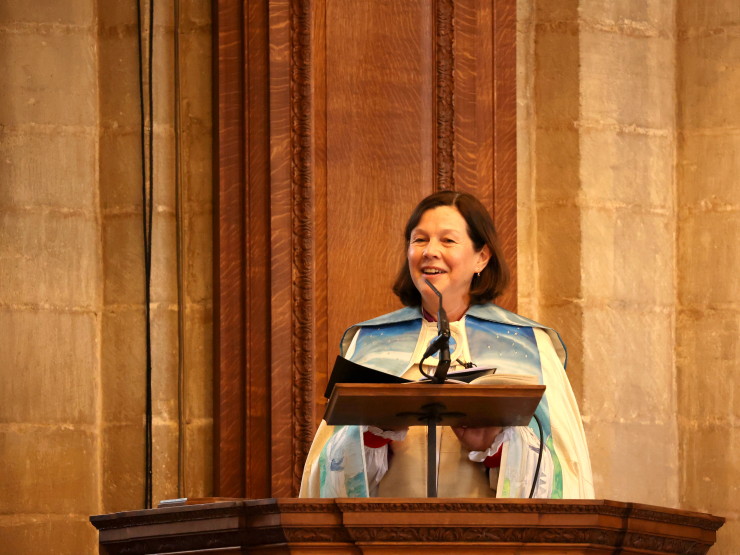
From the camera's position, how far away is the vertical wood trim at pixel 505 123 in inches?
203

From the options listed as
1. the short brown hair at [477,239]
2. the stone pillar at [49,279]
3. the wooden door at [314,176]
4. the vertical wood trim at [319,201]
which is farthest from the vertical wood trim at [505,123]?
the stone pillar at [49,279]

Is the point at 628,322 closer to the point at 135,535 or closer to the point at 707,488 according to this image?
the point at 707,488

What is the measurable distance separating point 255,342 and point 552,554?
241cm

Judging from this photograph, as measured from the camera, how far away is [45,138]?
5.30 metres

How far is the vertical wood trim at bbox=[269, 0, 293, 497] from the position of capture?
4926 millimetres

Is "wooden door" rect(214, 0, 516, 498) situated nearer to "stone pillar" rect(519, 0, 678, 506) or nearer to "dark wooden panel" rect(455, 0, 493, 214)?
"dark wooden panel" rect(455, 0, 493, 214)

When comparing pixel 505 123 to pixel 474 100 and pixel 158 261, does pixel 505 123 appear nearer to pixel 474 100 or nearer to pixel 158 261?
pixel 474 100

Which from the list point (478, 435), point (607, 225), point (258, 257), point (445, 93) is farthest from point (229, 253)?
point (478, 435)

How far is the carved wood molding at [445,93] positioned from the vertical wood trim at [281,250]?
23.4 inches

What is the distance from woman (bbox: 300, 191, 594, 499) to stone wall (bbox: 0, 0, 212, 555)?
1.37m

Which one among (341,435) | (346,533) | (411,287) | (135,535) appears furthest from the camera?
(411,287)

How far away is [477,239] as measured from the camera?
12.8 ft

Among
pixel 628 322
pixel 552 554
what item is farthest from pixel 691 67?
pixel 552 554

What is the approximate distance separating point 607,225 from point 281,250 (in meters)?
1.44
